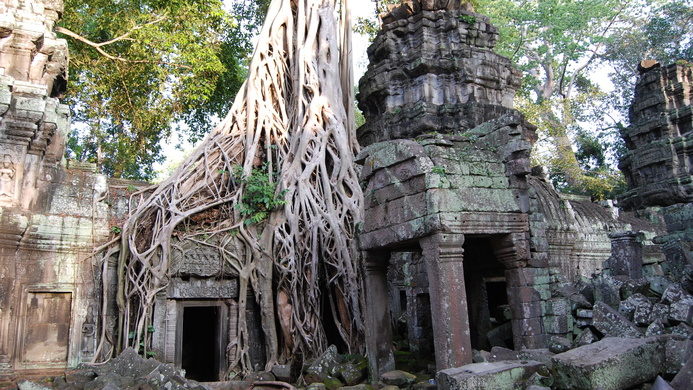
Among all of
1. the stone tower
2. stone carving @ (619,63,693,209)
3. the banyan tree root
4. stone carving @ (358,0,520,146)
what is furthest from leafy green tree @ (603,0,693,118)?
the stone tower

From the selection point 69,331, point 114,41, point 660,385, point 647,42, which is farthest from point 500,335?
point 647,42

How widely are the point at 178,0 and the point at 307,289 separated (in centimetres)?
624

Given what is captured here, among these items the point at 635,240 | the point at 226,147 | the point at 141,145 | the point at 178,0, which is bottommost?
the point at 635,240

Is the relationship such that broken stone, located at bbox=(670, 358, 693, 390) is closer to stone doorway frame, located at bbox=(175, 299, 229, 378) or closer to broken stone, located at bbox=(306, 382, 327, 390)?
broken stone, located at bbox=(306, 382, 327, 390)

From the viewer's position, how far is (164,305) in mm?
7160

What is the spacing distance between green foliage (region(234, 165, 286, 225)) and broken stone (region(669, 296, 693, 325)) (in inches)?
199

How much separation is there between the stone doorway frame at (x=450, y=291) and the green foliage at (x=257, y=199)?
2.60m

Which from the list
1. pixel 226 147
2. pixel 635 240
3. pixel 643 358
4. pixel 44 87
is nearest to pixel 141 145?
pixel 226 147

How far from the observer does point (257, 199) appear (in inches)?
315

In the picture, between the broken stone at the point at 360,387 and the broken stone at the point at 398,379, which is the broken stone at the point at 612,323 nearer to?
the broken stone at the point at 398,379

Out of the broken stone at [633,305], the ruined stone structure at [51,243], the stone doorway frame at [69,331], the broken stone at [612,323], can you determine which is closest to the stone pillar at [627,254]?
the broken stone at [633,305]

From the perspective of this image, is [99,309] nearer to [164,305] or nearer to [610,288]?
[164,305]

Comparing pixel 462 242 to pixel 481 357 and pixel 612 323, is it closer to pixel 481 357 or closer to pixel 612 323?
pixel 481 357

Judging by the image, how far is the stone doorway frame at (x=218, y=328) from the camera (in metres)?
7.29
